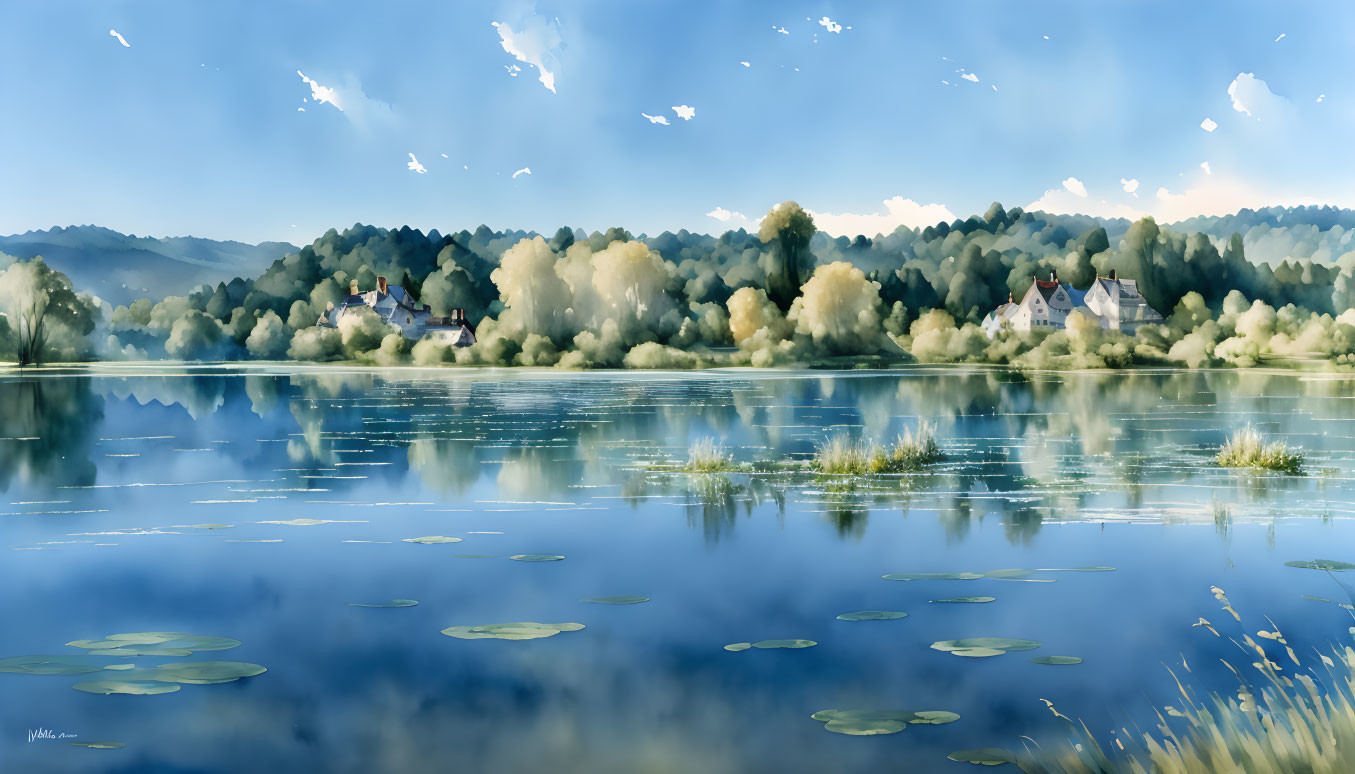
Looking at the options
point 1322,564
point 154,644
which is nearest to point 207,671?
point 154,644

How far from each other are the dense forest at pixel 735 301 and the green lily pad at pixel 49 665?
62.0m

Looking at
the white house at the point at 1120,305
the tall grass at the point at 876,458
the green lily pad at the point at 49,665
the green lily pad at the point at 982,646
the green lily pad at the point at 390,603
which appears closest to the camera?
the green lily pad at the point at 49,665

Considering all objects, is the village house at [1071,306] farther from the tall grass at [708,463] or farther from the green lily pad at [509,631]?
the green lily pad at [509,631]

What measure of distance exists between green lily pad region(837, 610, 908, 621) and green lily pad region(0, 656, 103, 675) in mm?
6009

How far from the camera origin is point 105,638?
914 cm

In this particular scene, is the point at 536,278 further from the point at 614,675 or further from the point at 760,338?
the point at 614,675

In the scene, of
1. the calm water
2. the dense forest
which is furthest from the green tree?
the calm water

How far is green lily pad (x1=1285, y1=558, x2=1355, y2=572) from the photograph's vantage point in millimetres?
11344

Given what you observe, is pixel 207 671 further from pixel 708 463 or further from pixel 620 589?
pixel 708 463

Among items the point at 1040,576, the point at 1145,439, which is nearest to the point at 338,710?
the point at 1040,576

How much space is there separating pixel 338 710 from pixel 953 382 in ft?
164

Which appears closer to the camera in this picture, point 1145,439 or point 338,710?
point 338,710

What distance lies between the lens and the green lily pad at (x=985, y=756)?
21.6 feet
